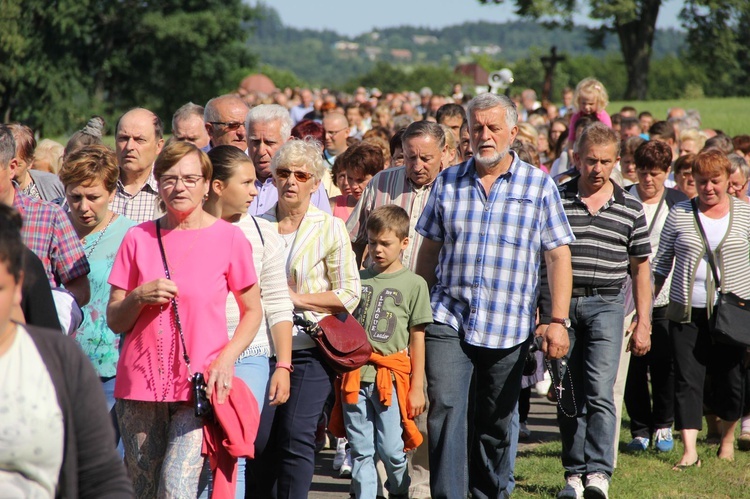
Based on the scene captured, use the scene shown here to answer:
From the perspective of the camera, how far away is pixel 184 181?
446 cm

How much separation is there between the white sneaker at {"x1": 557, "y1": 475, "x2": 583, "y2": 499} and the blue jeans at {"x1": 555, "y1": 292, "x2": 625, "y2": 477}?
0.04 m

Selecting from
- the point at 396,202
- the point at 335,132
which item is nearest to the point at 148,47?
the point at 335,132

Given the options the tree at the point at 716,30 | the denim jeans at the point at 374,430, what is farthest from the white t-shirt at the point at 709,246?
the tree at the point at 716,30

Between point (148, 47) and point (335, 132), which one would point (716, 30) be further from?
point (335, 132)

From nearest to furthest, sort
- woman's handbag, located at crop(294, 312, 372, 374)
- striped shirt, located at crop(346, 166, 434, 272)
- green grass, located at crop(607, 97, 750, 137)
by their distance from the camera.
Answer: woman's handbag, located at crop(294, 312, 372, 374), striped shirt, located at crop(346, 166, 434, 272), green grass, located at crop(607, 97, 750, 137)

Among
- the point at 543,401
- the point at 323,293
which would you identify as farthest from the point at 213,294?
the point at 543,401

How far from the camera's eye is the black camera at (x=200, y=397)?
4.24 m

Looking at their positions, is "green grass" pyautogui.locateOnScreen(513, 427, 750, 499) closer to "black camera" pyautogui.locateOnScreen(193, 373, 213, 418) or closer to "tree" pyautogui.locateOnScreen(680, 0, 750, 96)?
"black camera" pyautogui.locateOnScreen(193, 373, 213, 418)

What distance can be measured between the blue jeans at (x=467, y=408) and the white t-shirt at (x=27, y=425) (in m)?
3.36

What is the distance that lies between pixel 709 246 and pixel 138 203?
421 cm

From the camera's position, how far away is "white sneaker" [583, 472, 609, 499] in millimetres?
6594

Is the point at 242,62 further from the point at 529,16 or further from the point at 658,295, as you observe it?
the point at 658,295

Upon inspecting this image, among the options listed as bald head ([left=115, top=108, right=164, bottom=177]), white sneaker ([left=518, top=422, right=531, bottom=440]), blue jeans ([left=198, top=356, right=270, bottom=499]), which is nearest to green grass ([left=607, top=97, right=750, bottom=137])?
white sneaker ([left=518, top=422, right=531, bottom=440])

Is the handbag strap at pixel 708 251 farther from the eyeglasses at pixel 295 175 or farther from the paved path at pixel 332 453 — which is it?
the eyeglasses at pixel 295 175
